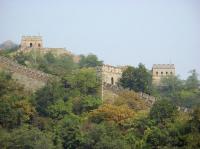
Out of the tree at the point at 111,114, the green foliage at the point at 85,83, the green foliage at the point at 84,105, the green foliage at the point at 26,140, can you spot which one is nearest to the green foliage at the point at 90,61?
the green foliage at the point at 85,83

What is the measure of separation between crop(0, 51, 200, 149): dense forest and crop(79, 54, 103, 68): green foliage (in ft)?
49.4

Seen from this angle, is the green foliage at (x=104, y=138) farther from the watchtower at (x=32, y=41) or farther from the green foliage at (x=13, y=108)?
the watchtower at (x=32, y=41)

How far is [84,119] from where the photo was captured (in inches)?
2080

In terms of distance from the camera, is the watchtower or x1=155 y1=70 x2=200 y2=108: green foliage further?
the watchtower

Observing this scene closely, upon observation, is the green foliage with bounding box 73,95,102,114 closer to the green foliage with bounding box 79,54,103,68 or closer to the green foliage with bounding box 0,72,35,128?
the green foliage with bounding box 0,72,35,128

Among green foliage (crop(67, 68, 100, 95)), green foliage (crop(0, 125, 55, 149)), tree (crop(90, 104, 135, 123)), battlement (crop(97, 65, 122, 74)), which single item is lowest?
green foliage (crop(0, 125, 55, 149))

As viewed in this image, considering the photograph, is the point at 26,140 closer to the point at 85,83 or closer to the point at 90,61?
the point at 85,83

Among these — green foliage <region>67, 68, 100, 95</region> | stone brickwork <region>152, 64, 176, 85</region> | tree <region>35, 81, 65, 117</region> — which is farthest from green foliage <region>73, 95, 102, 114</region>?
stone brickwork <region>152, 64, 176, 85</region>

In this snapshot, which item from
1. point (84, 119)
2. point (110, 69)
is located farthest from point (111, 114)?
point (110, 69)

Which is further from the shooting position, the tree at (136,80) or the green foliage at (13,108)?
the tree at (136,80)

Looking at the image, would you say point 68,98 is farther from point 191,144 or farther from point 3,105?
point 191,144

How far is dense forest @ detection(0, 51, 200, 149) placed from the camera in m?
47.9

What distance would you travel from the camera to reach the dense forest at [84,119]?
4791 cm

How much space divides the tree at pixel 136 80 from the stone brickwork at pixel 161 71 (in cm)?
1364
